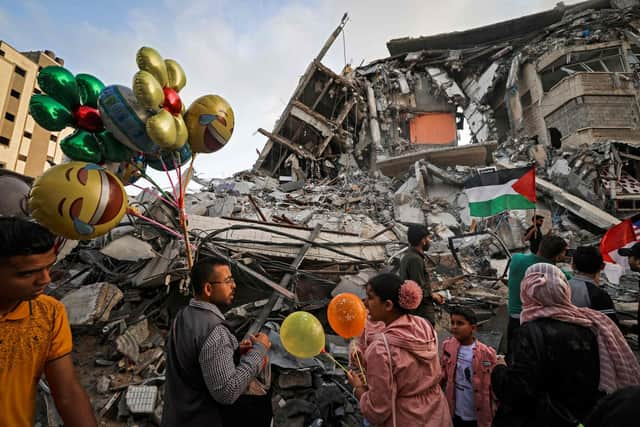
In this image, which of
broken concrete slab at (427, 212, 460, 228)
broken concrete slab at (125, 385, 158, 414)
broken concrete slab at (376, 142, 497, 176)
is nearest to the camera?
broken concrete slab at (125, 385, 158, 414)

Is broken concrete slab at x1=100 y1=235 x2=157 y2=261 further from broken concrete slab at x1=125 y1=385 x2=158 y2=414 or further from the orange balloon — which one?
the orange balloon

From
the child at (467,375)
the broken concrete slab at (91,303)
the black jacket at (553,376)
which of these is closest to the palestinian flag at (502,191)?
the child at (467,375)

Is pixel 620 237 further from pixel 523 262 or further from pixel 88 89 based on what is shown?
pixel 88 89

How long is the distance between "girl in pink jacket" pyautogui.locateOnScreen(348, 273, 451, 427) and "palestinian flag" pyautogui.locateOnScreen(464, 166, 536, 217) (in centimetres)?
492

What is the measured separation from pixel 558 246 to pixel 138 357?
16.7ft

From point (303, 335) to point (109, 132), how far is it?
3141 millimetres

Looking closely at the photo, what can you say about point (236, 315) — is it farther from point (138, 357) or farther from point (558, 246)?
point (558, 246)

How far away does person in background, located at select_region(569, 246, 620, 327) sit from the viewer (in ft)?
7.80

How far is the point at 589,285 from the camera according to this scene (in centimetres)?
249

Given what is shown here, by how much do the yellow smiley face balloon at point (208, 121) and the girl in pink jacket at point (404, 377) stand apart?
2.81m

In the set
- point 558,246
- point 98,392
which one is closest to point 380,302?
point 558,246

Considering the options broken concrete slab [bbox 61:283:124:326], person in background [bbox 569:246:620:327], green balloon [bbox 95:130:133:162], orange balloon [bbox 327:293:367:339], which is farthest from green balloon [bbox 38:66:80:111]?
person in background [bbox 569:246:620:327]

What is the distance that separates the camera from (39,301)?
1361 mm

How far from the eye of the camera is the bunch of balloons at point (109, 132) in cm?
233
